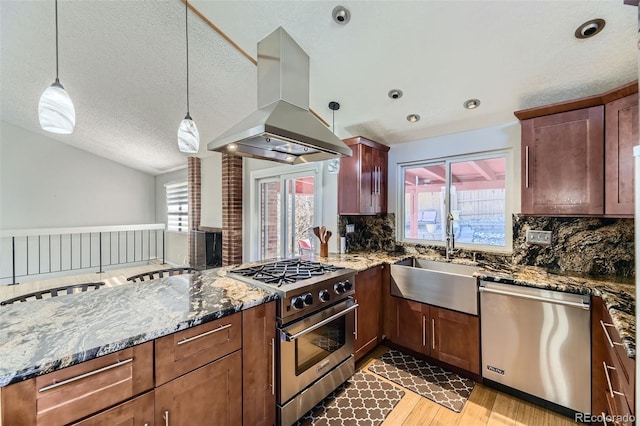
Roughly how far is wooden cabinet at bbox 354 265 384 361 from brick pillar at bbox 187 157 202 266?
13.8 ft

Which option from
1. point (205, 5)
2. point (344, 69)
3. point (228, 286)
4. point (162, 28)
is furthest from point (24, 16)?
point (228, 286)

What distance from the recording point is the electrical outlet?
2346 mm

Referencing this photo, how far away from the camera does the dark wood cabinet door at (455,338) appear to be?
2.14 m

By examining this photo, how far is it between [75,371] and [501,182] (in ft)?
11.1

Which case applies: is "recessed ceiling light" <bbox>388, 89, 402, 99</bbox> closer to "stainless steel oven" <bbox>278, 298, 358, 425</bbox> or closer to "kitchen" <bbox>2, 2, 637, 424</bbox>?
"kitchen" <bbox>2, 2, 637, 424</bbox>

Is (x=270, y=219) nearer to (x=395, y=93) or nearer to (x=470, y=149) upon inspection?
(x=395, y=93)

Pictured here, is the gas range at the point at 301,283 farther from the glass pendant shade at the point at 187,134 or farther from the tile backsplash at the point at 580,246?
the tile backsplash at the point at 580,246

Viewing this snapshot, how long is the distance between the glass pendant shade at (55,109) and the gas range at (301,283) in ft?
4.29

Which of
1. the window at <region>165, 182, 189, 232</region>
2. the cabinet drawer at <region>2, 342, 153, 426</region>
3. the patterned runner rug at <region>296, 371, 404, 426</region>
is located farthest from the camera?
the window at <region>165, 182, 189, 232</region>

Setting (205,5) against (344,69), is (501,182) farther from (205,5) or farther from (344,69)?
(205,5)

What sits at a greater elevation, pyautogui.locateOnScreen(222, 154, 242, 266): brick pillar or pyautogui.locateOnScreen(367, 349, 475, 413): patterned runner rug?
pyautogui.locateOnScreen(222, 154, 242, 266): brick pillar

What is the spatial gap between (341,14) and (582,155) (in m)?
2.06

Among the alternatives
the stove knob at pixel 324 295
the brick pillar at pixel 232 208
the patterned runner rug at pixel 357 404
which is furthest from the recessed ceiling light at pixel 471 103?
the brick pillar at pixel 232 208

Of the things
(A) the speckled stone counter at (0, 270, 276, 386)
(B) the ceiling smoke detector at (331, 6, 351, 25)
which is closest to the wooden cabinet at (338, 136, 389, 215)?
(B) the ceiling smoke detector at (331, 6, 351, 25)
